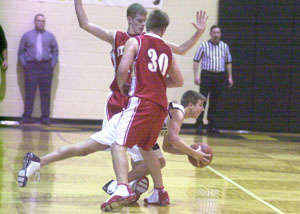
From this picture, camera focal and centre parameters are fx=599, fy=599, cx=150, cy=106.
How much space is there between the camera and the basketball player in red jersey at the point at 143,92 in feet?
15.2

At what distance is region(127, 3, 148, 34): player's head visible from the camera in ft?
16.8

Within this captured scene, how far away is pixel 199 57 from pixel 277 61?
1906mm

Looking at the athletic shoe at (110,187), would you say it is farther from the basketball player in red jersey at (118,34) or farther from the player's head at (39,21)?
the player's head at (39,21)

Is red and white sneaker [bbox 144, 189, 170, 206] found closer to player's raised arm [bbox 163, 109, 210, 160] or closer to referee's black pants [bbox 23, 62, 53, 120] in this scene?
player's raised arm [bbox 163, 109, 210, 160]

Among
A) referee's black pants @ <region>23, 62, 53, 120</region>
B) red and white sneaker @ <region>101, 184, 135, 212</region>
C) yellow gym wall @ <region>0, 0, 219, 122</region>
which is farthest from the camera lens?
yellow gym wall @ <region>0, 0, 219, 122</region>

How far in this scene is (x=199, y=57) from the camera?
1162 centimetres

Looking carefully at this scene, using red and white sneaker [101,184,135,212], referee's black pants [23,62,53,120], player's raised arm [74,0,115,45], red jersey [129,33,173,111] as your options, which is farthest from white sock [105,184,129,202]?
referee's black pants [23,62,53,120]

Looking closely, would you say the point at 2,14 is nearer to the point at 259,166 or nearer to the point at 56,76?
the point at 56,76

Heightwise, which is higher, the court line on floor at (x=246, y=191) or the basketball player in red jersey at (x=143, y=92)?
the basketball player in red jersey at (x=143, y=92)

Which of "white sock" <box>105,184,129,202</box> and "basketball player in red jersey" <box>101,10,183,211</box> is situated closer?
"white sock" <box>105,184,129,202</box>

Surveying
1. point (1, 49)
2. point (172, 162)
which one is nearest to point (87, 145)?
point (172, 162)

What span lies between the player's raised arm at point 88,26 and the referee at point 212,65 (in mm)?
6480

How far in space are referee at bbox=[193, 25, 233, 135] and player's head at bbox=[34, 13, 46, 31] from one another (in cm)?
305

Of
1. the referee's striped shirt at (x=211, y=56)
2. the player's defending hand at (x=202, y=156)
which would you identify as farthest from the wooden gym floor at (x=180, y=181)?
the referee's striped shirt at (x=211, y=56)
